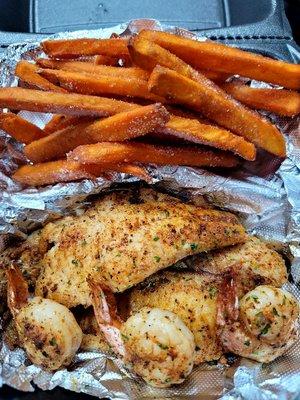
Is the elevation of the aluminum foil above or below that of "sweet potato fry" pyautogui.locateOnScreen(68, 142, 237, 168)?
below

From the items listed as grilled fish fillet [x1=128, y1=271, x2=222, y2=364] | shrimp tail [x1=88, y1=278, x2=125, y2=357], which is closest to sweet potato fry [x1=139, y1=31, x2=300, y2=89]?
grilled fish fillet [x1=128, y1=271, x2=222, y2=364]

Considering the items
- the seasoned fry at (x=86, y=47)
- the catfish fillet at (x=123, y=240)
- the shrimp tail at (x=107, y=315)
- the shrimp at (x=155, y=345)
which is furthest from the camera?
the seasoned fry at (x=86, y=47)

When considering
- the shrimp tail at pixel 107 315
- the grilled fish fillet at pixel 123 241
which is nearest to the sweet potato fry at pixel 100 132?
the grilled fish fillet at pixel 123 241

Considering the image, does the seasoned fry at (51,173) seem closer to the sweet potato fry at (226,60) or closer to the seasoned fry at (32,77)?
the seasoned fry at (32,77)

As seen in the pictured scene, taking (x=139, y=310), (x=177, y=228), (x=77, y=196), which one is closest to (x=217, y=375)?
(x=139, y=310)

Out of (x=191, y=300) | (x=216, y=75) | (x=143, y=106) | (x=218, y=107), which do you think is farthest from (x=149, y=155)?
(x=191, y=300)

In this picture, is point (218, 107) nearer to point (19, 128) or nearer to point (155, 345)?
point (19, 128)

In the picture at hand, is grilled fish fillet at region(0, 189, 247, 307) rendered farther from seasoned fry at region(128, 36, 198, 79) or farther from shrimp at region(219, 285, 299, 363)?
seasoned fry at region(128, 36, 198, 79)

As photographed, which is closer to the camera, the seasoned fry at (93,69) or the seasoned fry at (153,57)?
the seasoned fry at (153,57)
